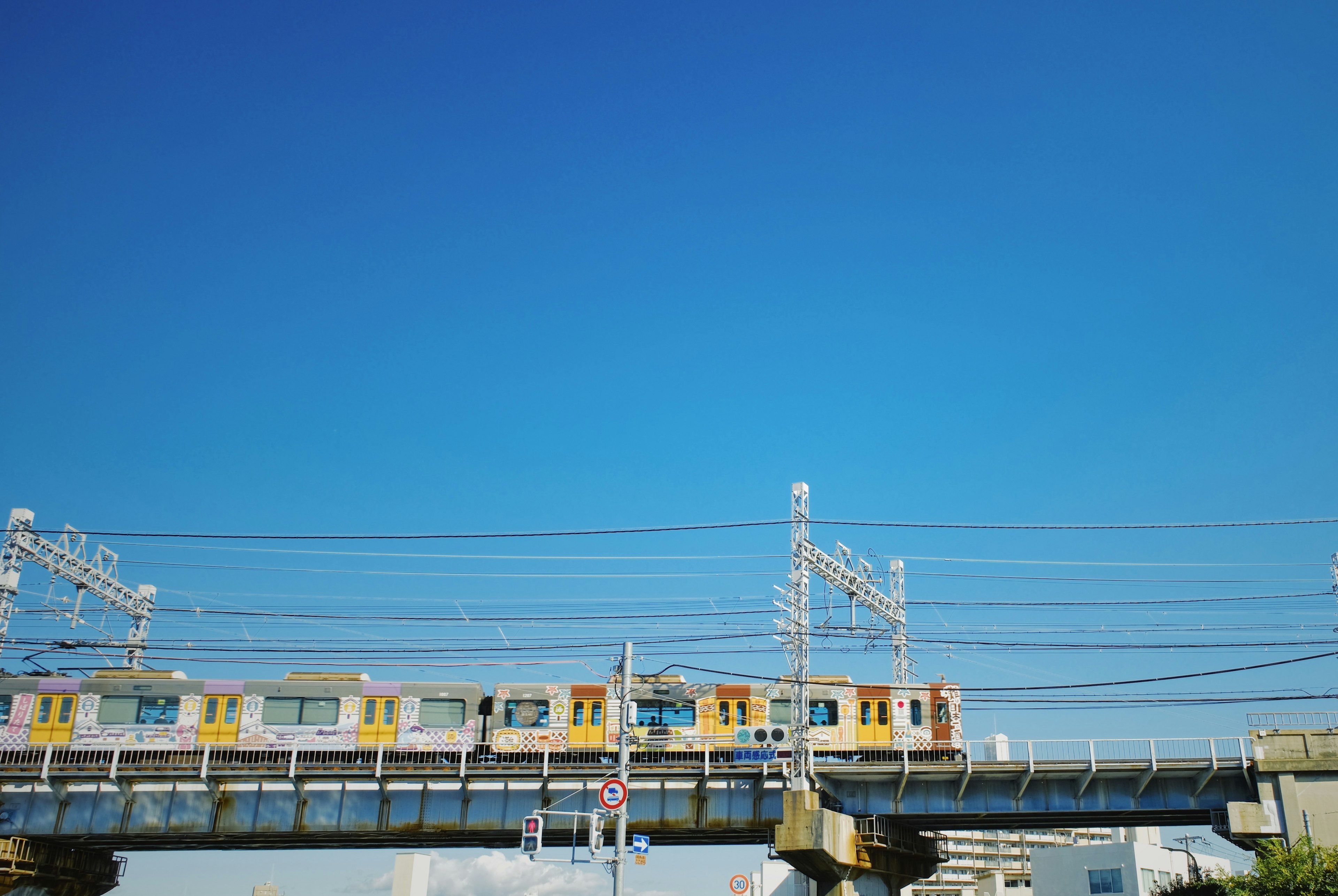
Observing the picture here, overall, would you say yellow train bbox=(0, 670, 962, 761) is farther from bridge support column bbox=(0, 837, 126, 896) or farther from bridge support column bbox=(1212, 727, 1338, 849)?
bridge support column bbox=(1212, 727, 1338, 849)

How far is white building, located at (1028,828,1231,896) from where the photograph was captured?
76812mm

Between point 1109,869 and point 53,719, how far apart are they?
6879cm

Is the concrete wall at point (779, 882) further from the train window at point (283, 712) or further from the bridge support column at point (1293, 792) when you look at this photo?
the bridge support column at point (1293, 792)

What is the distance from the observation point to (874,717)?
4716cm

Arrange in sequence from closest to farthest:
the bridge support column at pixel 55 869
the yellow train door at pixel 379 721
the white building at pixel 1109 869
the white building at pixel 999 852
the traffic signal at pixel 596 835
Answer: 1. the traffic signal at pixel 596 835
2. the bridge support column at pixel 55 869
3. the yellow train door at pixel 379 721
4. the white building at pixel 1109 869
5. the white building at pixel 999 852

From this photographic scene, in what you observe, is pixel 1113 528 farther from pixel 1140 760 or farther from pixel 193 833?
pixel 193 833

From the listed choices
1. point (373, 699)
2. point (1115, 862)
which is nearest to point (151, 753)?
point (373, 699)

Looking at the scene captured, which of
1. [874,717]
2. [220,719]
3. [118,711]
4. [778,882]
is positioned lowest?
[778,882]

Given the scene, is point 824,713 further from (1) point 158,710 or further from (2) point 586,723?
(1) point 158,710

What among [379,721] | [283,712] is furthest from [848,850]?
[283,712]

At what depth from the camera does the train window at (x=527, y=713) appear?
47750 millimetres

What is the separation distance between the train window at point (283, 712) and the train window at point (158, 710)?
1915 mm

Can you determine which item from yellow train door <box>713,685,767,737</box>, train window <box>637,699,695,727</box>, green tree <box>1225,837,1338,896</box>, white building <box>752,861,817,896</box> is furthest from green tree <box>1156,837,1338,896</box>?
white building <box>752,861,817,896</box>

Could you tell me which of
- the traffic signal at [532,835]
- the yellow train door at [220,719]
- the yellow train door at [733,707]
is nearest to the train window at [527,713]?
the yellow train door at [733,707]
